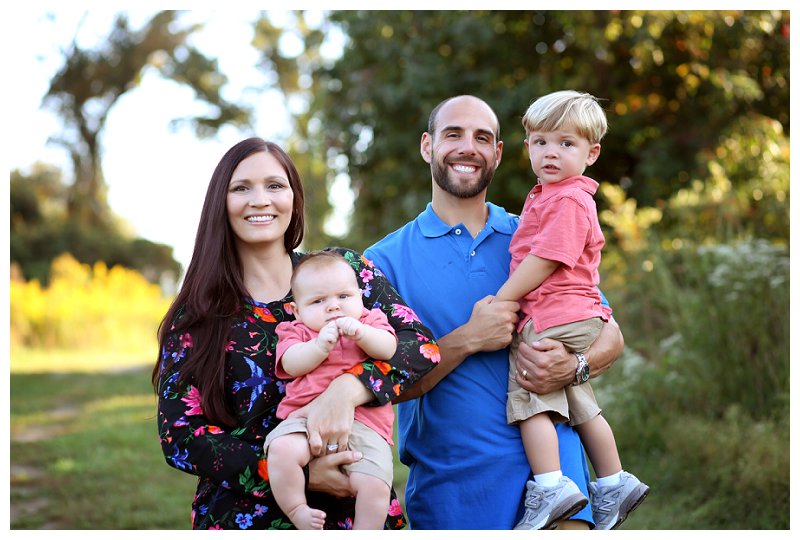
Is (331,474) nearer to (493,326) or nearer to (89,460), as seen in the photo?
(493,326)

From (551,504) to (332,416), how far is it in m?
0.80

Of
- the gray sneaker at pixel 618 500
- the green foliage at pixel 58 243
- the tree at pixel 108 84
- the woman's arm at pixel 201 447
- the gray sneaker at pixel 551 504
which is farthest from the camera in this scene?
the tree at pixel 108 84

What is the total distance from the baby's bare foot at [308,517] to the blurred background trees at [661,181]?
3.57 meters

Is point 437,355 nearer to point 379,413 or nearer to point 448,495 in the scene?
point 379,413

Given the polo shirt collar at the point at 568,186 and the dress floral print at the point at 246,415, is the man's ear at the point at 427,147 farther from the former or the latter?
the dress floral print at the point at 246,415

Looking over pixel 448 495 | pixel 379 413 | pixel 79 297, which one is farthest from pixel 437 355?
pixel 79 297

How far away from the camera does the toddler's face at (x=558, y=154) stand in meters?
3.13

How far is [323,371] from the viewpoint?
2.69 m

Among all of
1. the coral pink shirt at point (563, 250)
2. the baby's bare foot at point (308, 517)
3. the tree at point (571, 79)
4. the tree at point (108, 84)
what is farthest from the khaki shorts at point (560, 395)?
the tree at point (108, 84)

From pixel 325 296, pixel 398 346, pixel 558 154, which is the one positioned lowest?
pixel 398 346

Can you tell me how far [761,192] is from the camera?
8.30 metres

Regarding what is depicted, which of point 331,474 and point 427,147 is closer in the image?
point 331,474

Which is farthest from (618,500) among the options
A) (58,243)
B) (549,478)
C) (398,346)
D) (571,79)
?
(58,243)

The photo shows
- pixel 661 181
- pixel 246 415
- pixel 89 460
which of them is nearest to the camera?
pixel 246 415
